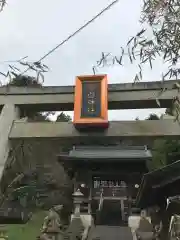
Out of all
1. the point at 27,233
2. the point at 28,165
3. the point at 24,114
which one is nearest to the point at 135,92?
the point at 24,114

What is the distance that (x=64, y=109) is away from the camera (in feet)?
43.6

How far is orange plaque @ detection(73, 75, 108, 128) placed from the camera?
11.5 m

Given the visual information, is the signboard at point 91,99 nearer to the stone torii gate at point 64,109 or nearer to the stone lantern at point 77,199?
the stone torii gate at point 64,109

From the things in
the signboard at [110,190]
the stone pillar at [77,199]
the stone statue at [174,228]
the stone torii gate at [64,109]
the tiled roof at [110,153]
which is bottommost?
the stone statue at [174,228]

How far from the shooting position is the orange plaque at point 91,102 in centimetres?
1152

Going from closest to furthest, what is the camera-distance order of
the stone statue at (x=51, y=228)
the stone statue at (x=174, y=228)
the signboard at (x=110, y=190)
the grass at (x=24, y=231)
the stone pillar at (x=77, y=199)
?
the stone statue at (x=174, y=228), the stone statue at (x=51, y=228), the grass at (x=24, y=231), the stone pillar at (x=77, y=199), the signboard at (x=110, y=190)

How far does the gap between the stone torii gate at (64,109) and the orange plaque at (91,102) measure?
445 millimetres

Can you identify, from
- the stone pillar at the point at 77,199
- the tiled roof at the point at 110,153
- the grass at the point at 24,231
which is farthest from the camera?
the tiled roof at the point at 110,153

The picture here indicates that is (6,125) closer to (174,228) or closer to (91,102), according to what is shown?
(91,102)

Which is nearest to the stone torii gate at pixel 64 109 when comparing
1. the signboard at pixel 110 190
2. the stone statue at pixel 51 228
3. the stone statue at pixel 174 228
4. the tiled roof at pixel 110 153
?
the tiled roof at pixel 110 153

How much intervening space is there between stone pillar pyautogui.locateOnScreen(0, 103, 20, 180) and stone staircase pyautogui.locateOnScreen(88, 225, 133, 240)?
3443 mm

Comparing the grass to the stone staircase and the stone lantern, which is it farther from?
the stone staircase

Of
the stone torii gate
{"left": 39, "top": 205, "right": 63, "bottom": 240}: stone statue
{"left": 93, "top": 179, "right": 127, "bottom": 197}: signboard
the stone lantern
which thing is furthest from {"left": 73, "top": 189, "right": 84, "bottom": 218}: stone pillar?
{"left": 93, "top": 179, "right": 127, "bottom": 197}: signboard

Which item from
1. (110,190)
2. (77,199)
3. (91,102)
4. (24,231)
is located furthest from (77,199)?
(110,190)
